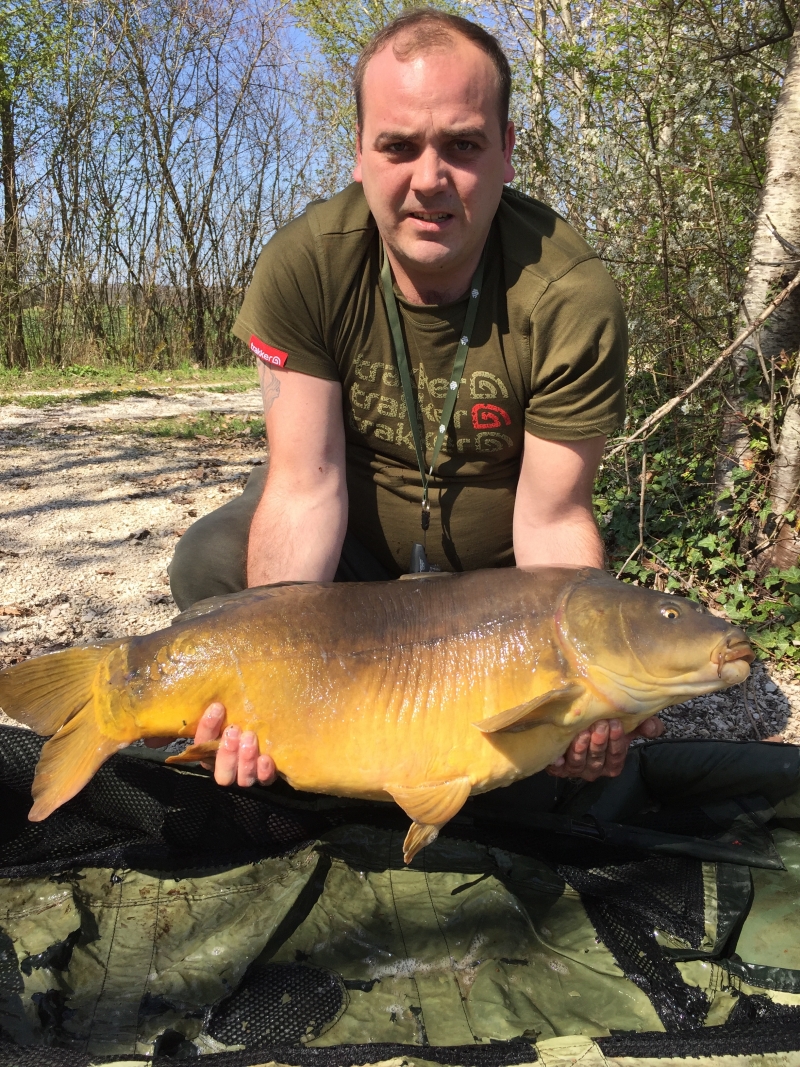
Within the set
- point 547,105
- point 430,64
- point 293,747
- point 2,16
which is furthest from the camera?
point 2,16

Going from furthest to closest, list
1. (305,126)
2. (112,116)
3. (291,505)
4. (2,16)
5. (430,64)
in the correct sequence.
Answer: (305,126) → (112,116) → (2,16) → (291,505) → (430,64)

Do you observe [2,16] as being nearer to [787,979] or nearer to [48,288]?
[48,288]

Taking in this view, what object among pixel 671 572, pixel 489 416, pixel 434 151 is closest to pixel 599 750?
pixel 489 416

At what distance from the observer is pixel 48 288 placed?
9133 millimetres

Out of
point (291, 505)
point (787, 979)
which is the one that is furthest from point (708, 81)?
point (787, 979)

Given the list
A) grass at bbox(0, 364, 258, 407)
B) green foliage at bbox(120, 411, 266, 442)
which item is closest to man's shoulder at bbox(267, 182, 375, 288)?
green foliage at bbox(120, 411, 266, 442)

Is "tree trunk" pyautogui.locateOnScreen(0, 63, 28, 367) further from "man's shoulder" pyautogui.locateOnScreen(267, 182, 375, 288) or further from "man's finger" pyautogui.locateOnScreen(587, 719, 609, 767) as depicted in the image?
"man's finger" pyautogui.locateOnScreen(587, 719, 609, 767)

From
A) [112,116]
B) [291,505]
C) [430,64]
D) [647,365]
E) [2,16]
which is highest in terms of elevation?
[2,16]

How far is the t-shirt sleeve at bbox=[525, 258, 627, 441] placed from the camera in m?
1.84

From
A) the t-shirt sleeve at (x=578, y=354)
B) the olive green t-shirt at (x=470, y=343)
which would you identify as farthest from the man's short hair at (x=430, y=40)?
the t-shirt sleeve at (x=578, y=354)

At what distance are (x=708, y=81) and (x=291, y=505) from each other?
2.70 metres

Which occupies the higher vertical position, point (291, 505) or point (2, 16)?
point (2, 16)

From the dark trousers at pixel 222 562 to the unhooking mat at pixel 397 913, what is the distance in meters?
0.52

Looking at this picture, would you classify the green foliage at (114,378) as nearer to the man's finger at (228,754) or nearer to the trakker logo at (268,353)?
the trakker logo at (268,353)
